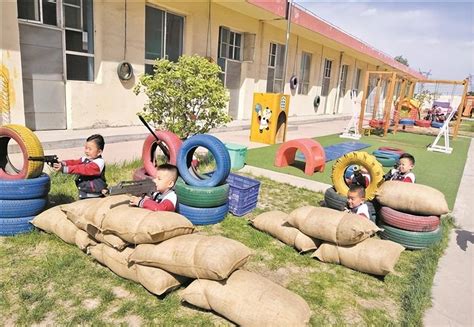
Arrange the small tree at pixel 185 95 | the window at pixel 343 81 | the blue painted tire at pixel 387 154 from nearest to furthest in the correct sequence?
the small tree at pixel 185 95
the blue painted tire at pixel 387 154
the window at pixel 343 81

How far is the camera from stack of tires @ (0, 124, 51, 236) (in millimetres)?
3650

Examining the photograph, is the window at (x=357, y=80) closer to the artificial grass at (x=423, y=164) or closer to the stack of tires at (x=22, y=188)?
the artificial grass at (x=423, y=164)

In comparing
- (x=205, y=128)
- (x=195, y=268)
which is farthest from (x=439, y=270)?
(x=205, y=128)

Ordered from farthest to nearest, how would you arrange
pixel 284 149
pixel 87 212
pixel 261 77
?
1. pixel 261 77
2. pixel 284 149
3. pixel 87 212

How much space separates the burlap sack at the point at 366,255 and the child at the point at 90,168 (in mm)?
2664

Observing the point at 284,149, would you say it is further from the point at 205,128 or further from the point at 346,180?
the point at 346,180

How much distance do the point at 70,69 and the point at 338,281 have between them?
8952mm

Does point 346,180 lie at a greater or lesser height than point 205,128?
lesser

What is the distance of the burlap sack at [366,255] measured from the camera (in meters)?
3.47

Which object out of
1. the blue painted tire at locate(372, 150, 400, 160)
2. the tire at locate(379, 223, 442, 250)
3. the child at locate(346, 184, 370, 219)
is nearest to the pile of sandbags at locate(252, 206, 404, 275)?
the child at locate(346, 184, 370, 219)

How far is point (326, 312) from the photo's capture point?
118 inches

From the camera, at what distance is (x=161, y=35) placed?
11844mm

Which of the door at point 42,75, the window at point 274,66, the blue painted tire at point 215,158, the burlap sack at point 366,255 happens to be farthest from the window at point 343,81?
the burlap sack at point 366,255

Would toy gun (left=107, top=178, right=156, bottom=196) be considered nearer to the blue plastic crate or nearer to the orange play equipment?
the blue plastic crate
